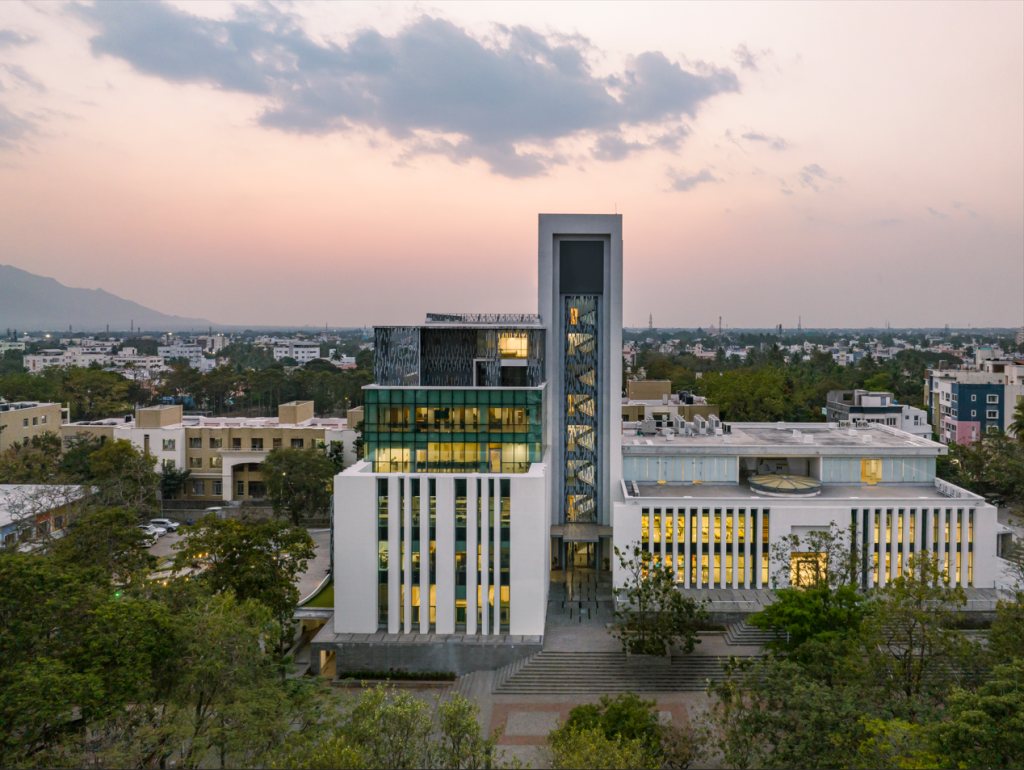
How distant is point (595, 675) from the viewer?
1385 inches

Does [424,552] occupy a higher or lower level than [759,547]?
higher

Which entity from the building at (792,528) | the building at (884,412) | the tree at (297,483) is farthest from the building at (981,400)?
the tree at (297,483)

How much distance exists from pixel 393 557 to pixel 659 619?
1439cm

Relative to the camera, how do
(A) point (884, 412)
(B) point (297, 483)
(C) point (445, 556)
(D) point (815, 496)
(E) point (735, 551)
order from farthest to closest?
(A) point (884, 412), (B) point (297, 483), (D) point (815, 496), (E) point (735, 551), (C) point (445, 556)

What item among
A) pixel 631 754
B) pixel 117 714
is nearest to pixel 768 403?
pixel 631 754

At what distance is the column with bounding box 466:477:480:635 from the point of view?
1474 inches

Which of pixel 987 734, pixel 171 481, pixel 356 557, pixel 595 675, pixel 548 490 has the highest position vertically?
pixel 548 490

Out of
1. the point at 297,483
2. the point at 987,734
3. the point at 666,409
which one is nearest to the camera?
the point at 987,734

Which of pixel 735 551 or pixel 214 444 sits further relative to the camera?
pixel 214 444

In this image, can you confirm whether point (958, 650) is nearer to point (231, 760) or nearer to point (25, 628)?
point (231, 760)

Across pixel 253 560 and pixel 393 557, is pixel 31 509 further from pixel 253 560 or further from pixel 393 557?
pixel 393 557

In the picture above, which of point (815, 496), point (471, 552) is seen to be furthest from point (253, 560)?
point (815, 496)

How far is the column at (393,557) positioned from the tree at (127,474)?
28110mm

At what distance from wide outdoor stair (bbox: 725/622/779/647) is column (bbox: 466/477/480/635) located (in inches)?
551
